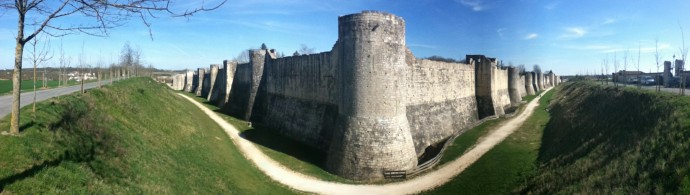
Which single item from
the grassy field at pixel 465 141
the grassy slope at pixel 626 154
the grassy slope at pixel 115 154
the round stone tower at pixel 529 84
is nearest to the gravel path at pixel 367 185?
the grassy field at pixel 465 141

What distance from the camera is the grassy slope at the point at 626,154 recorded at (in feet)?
34.0

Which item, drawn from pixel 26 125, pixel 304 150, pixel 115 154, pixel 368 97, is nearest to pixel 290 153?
pixel 304 150

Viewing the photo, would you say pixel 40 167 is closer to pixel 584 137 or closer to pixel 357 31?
pixel 357 31

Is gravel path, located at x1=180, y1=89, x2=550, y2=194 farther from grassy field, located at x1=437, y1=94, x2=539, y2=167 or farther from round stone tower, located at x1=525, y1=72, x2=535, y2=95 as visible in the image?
round stone tower, located at x1=525, y1=72, x2=535, y2=95

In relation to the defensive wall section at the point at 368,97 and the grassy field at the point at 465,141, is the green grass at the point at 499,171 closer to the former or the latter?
the grassy field at the point at 465,141

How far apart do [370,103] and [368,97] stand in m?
0.33

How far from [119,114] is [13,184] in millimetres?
9627

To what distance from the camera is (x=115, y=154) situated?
454 inches

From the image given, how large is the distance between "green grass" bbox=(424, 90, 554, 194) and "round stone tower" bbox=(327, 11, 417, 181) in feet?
10.2

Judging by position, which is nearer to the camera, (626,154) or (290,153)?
(626,154)

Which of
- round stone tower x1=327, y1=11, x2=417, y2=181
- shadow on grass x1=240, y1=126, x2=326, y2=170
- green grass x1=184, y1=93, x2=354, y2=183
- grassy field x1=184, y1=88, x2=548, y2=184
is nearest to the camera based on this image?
round stone tower x1=327, y1=11, x2=417, y2=181

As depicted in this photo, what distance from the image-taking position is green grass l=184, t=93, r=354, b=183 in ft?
68.3

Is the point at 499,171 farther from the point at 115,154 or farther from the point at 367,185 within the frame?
the point at 115,154

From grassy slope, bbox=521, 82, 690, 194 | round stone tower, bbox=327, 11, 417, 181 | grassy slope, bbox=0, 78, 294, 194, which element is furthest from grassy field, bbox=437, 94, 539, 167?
grassy slope, bbox=0, 78, 294, 194
